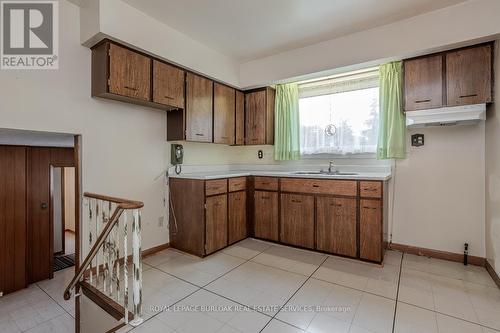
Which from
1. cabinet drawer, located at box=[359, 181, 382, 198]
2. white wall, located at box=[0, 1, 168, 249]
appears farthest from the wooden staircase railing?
cabinet drawer, located at box=[359, 181, 382, 198]

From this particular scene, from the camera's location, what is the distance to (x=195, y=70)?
10.2ft

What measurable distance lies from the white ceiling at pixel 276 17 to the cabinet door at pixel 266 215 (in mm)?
2035

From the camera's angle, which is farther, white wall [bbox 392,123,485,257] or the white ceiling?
white wall [bbox 392,123,485,257]

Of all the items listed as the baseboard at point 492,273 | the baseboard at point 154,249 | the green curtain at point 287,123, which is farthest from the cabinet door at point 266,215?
the baseboard at point 492,273

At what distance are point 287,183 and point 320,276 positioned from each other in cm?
119

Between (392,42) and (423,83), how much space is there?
57 centimetres

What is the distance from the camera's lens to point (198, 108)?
10.6ft

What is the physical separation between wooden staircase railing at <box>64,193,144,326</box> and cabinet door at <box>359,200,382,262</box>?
2.25m

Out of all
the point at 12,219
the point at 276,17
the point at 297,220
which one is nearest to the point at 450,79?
the point at 276,17

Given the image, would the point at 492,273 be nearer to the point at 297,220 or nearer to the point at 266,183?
the point at 297,220

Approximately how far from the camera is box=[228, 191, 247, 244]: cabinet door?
3.28m

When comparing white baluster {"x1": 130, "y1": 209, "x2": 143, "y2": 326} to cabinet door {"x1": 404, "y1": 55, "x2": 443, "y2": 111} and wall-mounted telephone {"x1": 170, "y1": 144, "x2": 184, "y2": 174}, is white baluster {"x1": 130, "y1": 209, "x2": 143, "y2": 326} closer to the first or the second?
wall-mounted telephone {"x1": 170, "y1": 144, "x2": 184, "y2": 174}

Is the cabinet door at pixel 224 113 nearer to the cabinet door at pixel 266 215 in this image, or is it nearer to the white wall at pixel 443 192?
the cabinet door at pixel 266 215

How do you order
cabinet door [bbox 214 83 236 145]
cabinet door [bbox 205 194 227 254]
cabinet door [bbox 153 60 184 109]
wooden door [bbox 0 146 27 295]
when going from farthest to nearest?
cabinet door [bbox 214 83 236 145] → cabinet door [bbox 205 194 227 254] → wooden door [bbox 0 146 27 295] → cabinet door [bbox 153 60 184 109]
